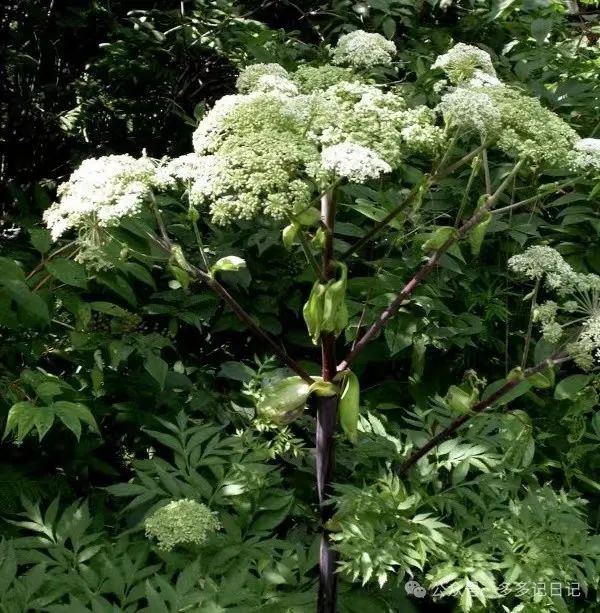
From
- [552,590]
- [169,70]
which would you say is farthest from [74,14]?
[552,590]

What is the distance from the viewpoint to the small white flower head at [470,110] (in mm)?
1985

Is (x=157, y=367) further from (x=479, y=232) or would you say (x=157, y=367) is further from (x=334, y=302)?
(x=479, y=232)

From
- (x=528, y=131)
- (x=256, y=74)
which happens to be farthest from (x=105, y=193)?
(x=528, y=131)

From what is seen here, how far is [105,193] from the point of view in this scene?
1938 mm

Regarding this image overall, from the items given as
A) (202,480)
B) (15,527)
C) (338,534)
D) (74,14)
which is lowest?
(15,527)

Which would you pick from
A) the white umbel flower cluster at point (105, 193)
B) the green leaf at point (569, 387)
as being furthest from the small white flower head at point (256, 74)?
the green leaf at point (569, 387)

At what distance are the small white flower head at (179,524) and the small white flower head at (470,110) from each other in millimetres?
1092

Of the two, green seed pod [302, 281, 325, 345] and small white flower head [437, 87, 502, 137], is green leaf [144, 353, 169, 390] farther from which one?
small white flower head [437, 87, 502, 137]

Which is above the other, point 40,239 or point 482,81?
point 482,81

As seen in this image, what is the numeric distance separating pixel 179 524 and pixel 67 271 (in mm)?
774

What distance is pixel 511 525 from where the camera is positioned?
7.36 ft

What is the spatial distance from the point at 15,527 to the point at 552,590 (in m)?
1.49

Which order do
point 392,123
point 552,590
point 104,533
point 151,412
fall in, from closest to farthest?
1. point 392,123
2. point 552,590
3. point 104,533
4. point 151,412

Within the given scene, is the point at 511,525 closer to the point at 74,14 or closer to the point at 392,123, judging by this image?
the point at 392,123
